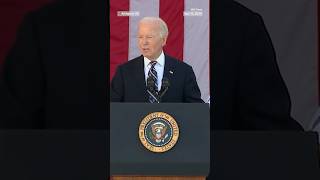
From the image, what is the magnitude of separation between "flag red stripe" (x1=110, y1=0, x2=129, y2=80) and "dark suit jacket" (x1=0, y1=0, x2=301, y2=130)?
7 cm

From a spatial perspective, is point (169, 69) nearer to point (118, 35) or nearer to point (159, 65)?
point (159, 65)

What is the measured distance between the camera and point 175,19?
211cm

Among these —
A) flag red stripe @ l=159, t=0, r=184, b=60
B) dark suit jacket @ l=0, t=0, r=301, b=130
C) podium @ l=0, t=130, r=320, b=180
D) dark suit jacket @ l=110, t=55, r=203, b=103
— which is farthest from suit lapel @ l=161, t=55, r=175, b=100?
podium @ l=0, t=130, r=320, b=180

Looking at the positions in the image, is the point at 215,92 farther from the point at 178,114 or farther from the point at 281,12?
the point at 178,114

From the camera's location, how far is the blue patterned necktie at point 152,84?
1869mm

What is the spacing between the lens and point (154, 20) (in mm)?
1899

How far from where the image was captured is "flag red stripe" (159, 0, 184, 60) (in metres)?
2.09

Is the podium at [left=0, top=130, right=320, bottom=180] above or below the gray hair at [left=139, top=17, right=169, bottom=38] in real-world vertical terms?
below

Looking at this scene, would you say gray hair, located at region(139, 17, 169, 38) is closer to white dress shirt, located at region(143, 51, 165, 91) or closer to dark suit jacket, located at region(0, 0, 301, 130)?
white dress shirt, located at region(143, 51, 165, 91)
